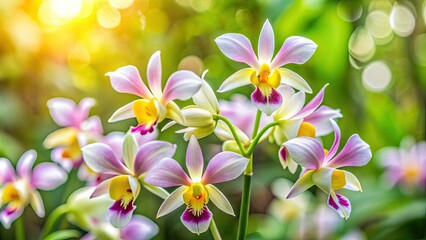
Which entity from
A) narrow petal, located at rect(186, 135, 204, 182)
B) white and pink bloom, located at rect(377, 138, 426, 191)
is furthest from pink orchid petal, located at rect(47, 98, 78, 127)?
white and pink bloom, located at rect(377, 138, 426, 191)

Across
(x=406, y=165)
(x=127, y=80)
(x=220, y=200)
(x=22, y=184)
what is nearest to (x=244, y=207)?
(x=220, y=200)

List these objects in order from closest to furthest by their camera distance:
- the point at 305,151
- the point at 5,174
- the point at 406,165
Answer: the point at 305,151, the point at 5,174, the point at 406,165

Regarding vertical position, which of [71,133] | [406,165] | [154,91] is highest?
[154,91]

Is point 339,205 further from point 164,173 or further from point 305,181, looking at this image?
point 164,173

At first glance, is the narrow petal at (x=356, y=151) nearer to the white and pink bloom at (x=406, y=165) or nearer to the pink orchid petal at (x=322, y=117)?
the pink orchid petal at (x=322, y=117)

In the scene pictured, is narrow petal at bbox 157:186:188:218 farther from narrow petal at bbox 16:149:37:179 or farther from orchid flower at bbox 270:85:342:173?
narrow petal at bbox 16:149:37:179

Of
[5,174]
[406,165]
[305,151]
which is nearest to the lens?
[305,151]

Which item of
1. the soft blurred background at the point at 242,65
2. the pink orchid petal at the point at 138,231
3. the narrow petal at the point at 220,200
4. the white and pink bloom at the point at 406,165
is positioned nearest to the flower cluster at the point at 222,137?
the narrow petal at the point at 220,200
